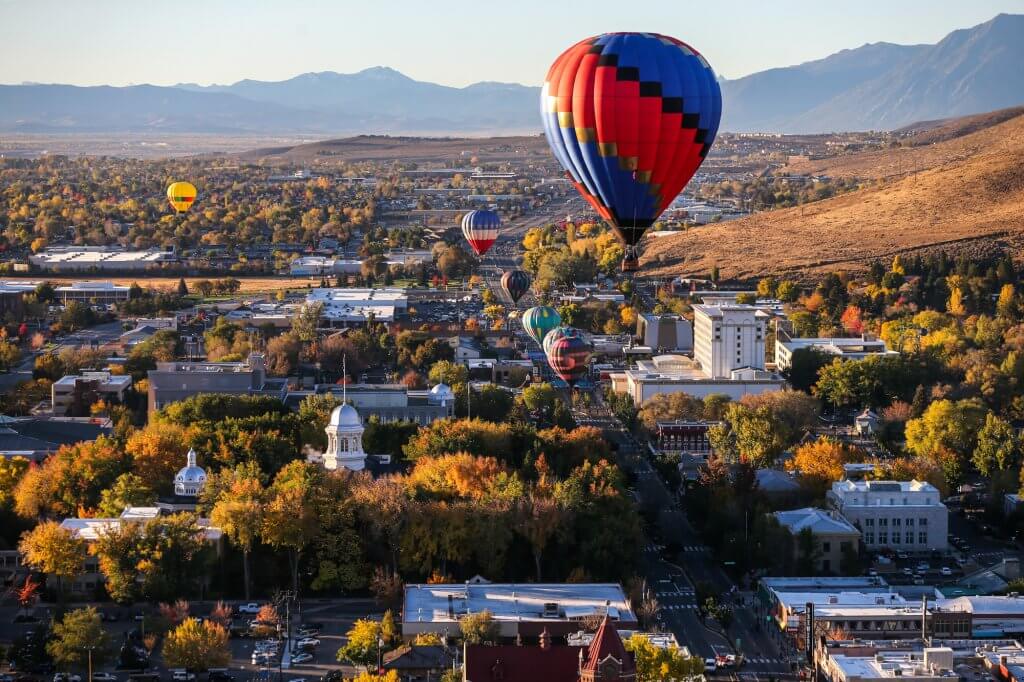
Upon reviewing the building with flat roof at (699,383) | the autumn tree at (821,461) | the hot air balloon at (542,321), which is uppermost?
the hot air balloon at (542,321)

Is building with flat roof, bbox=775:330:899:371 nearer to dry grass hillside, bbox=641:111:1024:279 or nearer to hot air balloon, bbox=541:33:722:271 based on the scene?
dry grass hillside, bbox=641:111:1024:279

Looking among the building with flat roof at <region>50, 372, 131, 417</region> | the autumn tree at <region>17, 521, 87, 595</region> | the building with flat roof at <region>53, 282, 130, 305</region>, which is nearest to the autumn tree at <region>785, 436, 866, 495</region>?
the autumn tree at <region>17, 521, 87, 595</region>

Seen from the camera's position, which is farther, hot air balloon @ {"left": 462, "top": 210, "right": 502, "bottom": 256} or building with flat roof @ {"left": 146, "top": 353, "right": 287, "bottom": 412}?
hot air balloon @ {"left": 462, "top": 210, "right": 502, "bottom": 256}

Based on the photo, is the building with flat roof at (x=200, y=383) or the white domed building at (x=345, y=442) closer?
the white domed building at (x=345, y=442)

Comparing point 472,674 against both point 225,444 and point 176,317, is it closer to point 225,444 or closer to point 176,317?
point 225,444

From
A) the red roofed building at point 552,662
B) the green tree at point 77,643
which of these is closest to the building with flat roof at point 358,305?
the green tree at point 77,643

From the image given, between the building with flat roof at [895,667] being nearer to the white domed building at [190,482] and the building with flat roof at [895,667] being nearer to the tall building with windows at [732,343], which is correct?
the white domed building at [190,482]
